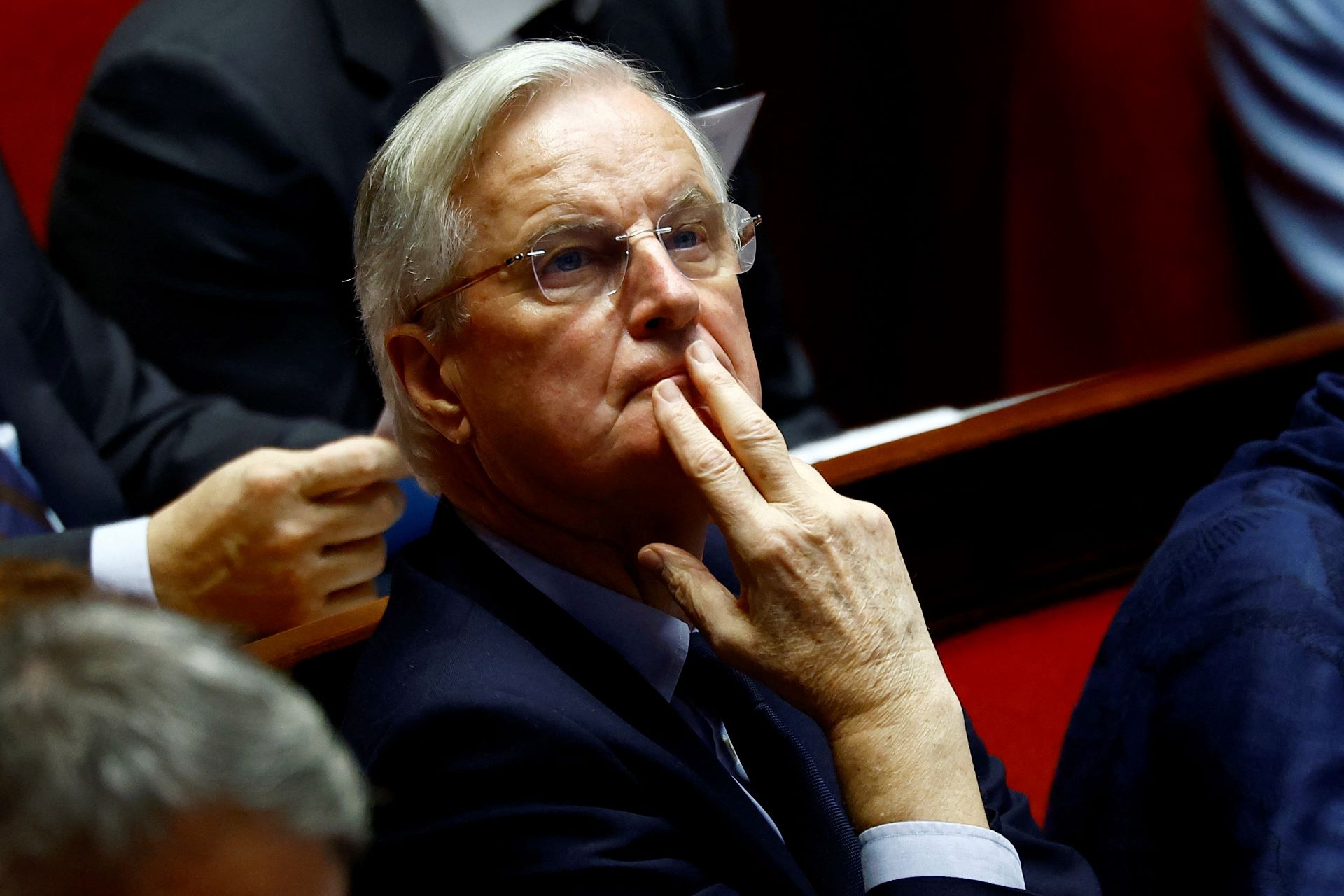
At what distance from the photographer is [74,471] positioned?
1.78 metres

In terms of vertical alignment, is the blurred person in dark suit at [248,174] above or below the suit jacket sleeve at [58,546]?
above

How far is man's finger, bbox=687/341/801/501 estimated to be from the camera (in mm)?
1076

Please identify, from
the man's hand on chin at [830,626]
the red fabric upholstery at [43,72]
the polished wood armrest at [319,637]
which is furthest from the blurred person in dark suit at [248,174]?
the man's hand on chin at [830,626]

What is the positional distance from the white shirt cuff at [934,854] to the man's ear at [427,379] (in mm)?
486

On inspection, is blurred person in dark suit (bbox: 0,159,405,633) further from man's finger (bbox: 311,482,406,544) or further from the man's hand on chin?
the man's hand on chin

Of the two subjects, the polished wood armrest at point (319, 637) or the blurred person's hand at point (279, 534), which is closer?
the polished wood armrest at point (319, 637)

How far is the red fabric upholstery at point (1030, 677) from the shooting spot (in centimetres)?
178

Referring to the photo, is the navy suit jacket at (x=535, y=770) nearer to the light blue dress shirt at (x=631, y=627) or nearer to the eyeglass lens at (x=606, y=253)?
the light blue dress shirt at (x=631, y=627)

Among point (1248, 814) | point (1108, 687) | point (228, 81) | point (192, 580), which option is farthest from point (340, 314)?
point (1248, 814)

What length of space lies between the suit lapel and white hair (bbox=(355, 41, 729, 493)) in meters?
0.16

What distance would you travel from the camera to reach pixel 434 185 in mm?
1141

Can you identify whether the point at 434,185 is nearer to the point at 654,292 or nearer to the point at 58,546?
the point at 654,292

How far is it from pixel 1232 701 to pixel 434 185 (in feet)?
2.73

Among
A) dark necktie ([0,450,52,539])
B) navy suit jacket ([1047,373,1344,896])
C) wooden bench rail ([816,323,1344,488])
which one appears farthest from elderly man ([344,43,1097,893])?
dark necktie ([0,450,52,539])
